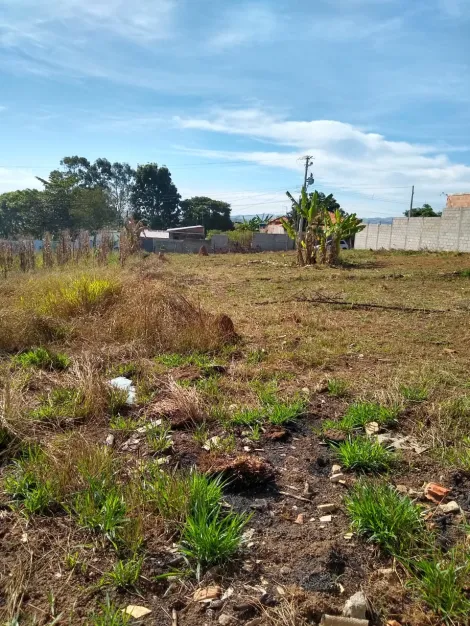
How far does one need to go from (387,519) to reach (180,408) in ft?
5.03

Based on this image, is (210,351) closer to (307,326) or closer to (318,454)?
(307,326)

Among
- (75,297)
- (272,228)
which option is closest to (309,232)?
(75,297)

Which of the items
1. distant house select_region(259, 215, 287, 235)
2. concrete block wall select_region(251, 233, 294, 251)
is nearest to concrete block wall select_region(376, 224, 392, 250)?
concrete block wall select_region(251, 233, 294, 251)

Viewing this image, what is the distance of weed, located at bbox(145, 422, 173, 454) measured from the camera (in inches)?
105

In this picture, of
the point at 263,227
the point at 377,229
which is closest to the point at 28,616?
the point at 377,229

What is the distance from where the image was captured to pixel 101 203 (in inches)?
1587

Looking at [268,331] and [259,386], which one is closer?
[259,386]

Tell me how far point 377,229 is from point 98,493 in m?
28.3

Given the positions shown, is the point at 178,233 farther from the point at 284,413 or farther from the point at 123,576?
the point at 123,576

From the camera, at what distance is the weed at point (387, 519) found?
1.84 m

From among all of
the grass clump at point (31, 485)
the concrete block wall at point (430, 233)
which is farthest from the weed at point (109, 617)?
the concrete block wall at point (430, 233)

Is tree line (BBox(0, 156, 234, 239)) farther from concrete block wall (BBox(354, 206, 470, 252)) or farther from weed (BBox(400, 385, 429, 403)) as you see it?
weed (BBox(400, 385, 429, 403))

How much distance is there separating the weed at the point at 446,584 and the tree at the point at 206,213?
59.1 metres

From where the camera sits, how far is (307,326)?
5914mm
